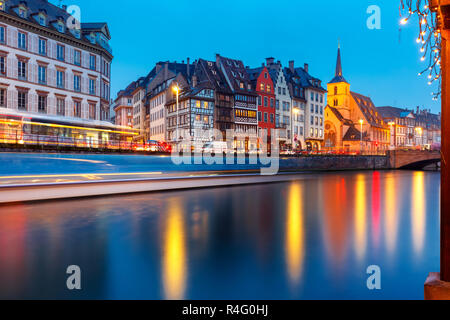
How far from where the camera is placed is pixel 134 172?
88.8ft

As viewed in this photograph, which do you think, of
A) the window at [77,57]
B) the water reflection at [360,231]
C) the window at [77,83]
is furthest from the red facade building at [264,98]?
the water reflection at [360,231]

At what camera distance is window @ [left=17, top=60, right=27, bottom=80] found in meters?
38.4

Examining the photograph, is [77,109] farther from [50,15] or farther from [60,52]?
[50,15]

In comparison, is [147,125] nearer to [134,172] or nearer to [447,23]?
[134,172]

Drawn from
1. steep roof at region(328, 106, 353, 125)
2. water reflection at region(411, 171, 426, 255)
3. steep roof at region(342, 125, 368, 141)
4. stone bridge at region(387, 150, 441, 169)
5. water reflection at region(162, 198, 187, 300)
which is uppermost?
steep roof at region(328, 106, 353, 125)

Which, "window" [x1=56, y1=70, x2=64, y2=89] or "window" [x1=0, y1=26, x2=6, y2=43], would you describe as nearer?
"window" [x1=0, y1=26, x2=6, y2=43]

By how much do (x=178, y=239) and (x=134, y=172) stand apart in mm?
17826

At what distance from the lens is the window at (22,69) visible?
38375 millimetres

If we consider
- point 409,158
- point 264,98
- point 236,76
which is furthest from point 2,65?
point 409,158

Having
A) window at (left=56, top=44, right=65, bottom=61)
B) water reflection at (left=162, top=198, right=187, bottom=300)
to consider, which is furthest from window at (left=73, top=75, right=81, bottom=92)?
water reflection at (left=162, top=198, right=187, bottom=300)

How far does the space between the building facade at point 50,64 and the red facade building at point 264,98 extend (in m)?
30.5

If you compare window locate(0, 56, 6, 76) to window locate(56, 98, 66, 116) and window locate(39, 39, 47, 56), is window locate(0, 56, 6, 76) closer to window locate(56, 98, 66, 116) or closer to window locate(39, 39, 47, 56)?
window locate(39, 39, 47, 56)

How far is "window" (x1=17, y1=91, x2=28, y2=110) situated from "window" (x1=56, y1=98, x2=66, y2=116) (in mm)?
4079
